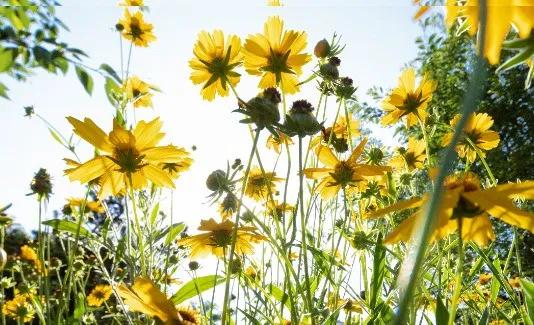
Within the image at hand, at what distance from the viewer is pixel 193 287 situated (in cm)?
85

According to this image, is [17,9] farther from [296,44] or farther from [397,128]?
[397,128]

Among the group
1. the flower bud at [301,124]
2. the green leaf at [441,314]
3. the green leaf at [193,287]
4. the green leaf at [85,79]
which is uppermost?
the green leaf at [85,79]

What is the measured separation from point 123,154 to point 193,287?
0.27 meters

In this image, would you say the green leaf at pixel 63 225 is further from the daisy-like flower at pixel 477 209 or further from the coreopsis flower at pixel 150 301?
the daisy-like flower at pixel 477 209

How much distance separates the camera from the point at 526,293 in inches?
23.1

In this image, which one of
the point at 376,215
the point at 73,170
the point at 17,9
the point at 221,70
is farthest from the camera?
the point at 17,9

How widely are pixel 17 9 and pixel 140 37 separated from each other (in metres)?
0.76

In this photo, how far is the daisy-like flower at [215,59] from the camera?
0.89 metres

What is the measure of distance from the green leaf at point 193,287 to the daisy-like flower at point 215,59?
347 millimetres

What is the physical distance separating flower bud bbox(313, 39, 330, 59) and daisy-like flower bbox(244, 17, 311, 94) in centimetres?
3

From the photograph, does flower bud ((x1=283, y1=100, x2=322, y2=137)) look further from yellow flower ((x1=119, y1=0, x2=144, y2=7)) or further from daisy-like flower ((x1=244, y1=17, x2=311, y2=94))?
yellow flower ((x1=119, y1=0, x2=144, y2=7))

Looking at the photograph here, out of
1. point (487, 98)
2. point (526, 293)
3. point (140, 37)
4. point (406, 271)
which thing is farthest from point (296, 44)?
point (487, 98)

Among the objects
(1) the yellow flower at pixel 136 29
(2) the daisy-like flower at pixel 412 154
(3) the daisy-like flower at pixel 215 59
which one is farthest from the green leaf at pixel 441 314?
(1) the yellow flower at pixel 136 29

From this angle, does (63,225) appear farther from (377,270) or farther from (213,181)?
(377,270)
